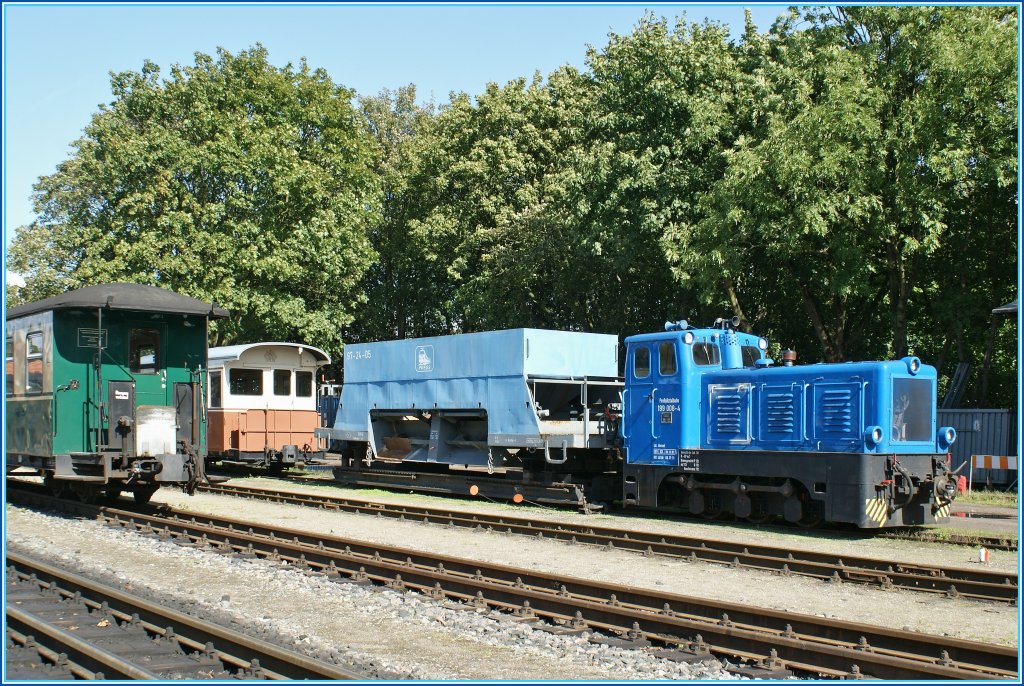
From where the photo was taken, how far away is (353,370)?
77.5 feet

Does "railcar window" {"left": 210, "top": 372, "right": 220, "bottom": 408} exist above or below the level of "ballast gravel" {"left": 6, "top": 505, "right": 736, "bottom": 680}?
above

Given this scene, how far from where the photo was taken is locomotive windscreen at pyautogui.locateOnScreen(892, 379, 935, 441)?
1436 cm

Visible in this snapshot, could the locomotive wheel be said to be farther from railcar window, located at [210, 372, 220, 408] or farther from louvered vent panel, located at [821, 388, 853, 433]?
louvered vent panel, located at [821, 388, 853, 433]

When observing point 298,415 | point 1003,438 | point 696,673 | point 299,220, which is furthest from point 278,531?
point 299,220

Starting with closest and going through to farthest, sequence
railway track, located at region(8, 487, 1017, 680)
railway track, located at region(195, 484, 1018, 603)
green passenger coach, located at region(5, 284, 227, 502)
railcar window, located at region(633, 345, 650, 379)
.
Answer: railway track, located at region(8, 487, 1017, 680) → railway track, located at region(195, 484, 1018, 603) → green passenger coach, located at region(5, 284, 227, 502) → railcar window, located at region(633, 345, 650, 379)

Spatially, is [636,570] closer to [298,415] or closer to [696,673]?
[696,673]

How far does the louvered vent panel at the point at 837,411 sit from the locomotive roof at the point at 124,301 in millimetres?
9921

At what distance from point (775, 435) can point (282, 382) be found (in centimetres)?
1456

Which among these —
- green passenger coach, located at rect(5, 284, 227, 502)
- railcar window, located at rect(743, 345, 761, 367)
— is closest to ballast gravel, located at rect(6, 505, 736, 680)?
green passenger coach, located at rect(5, 284, 227, 502)

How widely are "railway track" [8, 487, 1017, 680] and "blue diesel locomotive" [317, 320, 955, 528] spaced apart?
19.4 ft

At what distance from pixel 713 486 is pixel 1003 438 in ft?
35.9

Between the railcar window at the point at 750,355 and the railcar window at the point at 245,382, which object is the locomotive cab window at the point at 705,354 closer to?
the railcar window at the point at 750,355

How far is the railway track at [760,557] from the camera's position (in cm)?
1052

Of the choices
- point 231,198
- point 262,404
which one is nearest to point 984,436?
point 262,404
